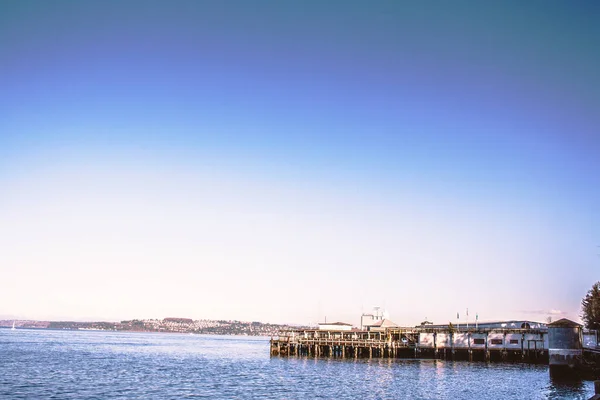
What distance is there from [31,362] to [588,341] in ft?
284

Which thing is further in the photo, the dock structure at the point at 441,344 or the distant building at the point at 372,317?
the distant building at the point at 372,317

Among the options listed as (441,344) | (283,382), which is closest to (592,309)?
(441,344)

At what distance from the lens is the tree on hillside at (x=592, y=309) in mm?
85194

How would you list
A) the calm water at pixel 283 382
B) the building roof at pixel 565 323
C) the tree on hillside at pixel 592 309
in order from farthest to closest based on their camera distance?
1. the tree on hillside at pixel 592 309
2. the building roof at pixel 565 323
3. the calm water at pixel 283 382

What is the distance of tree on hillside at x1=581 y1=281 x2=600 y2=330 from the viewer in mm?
85194

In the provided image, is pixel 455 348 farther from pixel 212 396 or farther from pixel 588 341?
pixel 212 396

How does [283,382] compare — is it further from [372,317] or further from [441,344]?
[372,317]

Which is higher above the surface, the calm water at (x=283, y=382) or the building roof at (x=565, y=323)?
the building roof at (x=565, y=323)

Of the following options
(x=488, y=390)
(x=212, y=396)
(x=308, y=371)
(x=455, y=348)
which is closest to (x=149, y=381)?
(x=212, y=396)

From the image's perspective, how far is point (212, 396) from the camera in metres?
48.4

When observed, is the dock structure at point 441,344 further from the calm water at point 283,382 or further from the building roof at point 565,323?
the building roof at point 565,323

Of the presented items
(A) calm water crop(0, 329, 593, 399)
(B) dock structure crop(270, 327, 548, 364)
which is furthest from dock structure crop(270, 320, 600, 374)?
(A) calm water crop(0, 329, 593, 399)

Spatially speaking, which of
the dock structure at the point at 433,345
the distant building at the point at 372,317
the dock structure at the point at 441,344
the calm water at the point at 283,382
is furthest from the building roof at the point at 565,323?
the distant building at the point at 372,317

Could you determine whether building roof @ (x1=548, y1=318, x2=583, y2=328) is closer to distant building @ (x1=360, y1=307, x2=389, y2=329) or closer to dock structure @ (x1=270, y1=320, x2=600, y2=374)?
dock structure @ (x1=270, y1=320, x2=600, y2=374)
